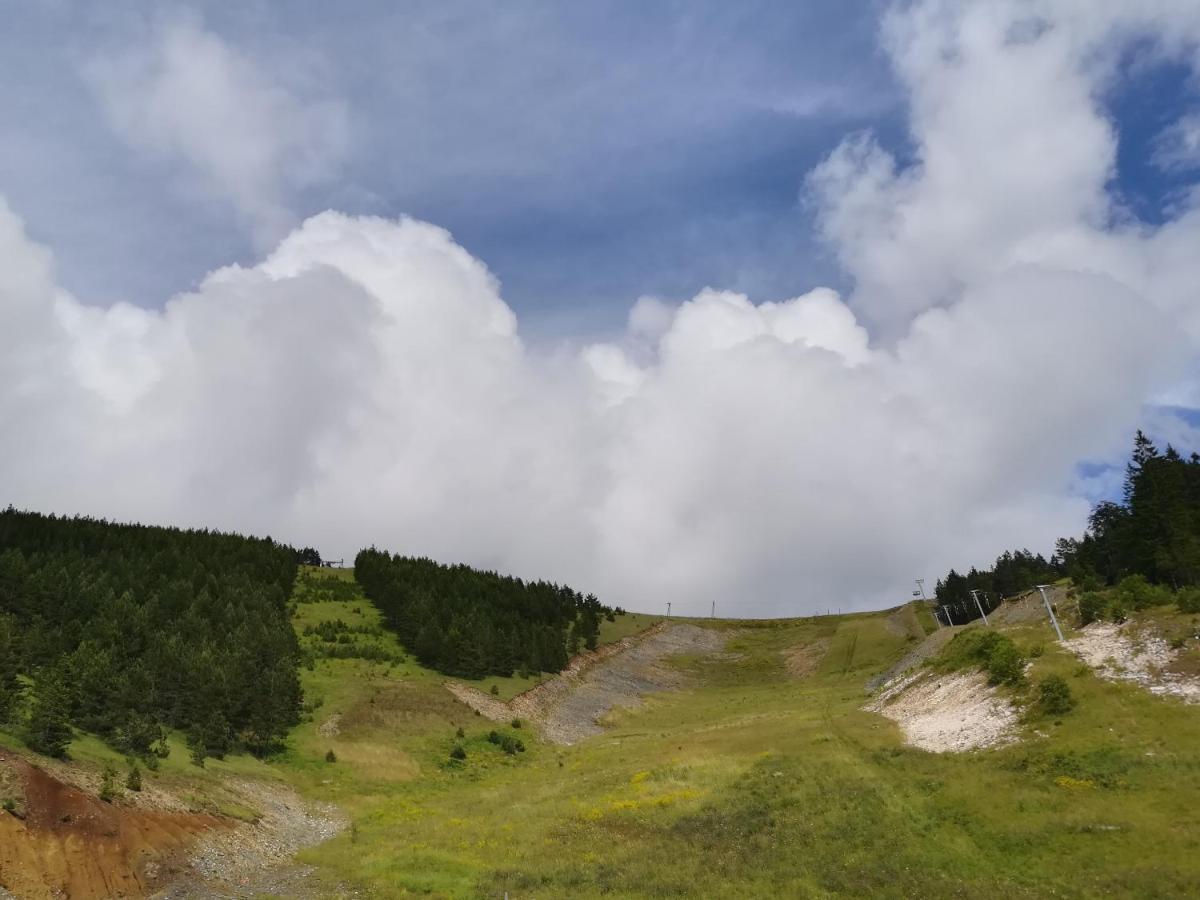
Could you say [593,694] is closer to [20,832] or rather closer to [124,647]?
[124,647]

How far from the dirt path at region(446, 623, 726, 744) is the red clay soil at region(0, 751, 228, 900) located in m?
44.1

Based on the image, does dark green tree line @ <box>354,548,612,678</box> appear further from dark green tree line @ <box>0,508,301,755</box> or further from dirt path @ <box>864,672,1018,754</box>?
dirt path @ <box>864,672,1018,754</box>

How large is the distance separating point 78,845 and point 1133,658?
5352 cm

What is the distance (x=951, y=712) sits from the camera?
1919 inches

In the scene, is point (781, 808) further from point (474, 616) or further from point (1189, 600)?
point (474, 616)

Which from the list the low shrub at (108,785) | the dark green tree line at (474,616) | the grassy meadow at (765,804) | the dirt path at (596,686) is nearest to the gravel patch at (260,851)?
the grassy meadow at (765,804)

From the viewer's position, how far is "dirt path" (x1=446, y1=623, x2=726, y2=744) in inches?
2916

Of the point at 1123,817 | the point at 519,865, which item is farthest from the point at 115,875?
the point at 1123,817

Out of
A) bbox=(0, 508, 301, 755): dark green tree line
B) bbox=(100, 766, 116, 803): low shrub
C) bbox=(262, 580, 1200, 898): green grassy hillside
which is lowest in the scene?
bbox=(262, 580, 1200, 898): green grassy hillside

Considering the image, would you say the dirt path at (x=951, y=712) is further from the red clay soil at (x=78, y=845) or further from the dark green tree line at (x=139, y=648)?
the dark green tree line at (x=139, y=648)

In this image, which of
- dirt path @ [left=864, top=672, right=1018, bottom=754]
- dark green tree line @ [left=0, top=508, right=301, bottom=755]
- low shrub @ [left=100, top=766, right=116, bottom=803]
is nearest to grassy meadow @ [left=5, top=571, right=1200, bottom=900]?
dirt path @ [left=864, top=672, right=1018, bottom=754]

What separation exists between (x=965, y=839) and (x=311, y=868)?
90.9ft

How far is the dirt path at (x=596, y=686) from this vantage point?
243 ft

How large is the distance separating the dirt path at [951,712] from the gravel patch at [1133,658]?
6.10 m
